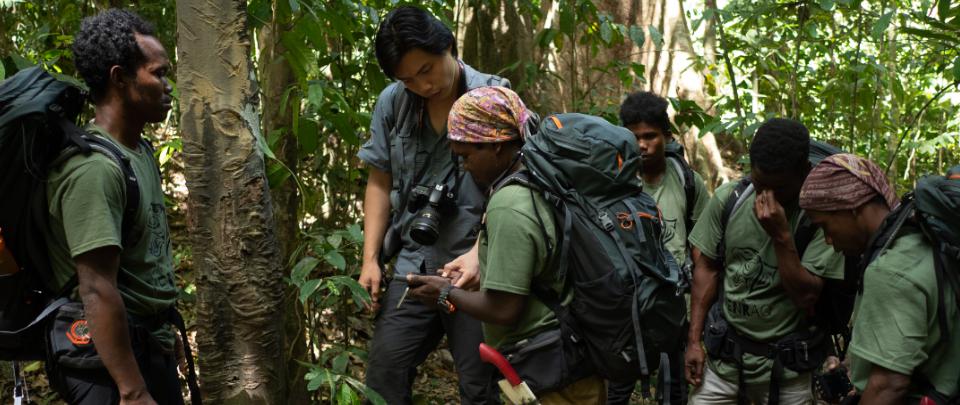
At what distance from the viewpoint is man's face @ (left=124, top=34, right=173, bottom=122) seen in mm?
2766

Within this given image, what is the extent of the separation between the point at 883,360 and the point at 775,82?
5734mm

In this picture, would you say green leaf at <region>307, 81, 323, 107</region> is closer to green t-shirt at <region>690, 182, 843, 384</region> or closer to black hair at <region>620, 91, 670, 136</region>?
black hair at <region>620, 91, 670, 136</region>

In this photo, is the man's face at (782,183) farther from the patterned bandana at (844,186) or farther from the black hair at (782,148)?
the patterned bandana at (844,186)

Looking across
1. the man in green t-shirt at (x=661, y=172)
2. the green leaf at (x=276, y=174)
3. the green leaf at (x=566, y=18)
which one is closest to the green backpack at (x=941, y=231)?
the man in green t-shirt at (x=661, y=172)

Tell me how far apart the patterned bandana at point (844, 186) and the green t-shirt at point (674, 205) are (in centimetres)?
149

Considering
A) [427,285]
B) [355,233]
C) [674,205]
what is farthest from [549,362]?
[674,205]

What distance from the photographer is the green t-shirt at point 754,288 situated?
12.1 feet

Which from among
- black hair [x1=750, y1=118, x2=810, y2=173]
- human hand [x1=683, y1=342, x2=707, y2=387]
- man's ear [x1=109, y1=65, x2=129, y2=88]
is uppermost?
man's ear [x1=109, y1=65, x2=129, y2=88]

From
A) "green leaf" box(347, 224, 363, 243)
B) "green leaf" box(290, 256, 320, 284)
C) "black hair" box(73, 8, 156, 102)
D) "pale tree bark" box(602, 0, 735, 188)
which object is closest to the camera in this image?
"black hair" box(73, 8, 156, 102)

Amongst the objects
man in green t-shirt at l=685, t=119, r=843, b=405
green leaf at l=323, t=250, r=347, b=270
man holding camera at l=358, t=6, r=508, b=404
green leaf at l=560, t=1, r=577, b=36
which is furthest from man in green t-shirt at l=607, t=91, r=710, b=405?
green leaf at l=323, t=250, r=347, b=270

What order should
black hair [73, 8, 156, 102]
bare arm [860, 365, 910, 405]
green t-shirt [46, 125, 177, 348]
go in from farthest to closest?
1. black hair [73, 8, 156, 102]
2. bare arm [860, 365, 910, 405]
3. green t-shirt [46, 125, 177, 348]

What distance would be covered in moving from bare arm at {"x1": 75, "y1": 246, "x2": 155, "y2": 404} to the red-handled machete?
1.08m

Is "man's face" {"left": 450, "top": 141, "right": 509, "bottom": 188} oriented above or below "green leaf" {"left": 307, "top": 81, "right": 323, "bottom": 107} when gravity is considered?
below

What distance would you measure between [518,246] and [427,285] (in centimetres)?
49
